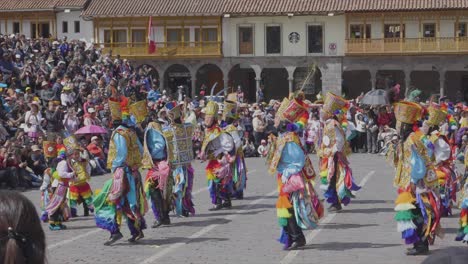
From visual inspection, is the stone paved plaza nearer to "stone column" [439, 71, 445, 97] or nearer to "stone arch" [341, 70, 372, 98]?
"stone column" [439, 71, 445, 97]

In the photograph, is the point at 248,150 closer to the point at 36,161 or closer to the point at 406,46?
the point at 36,161

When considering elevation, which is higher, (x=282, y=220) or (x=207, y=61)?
(x=207, y=61)

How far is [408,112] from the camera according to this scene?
11.3 metres

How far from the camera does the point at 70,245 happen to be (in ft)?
39.4

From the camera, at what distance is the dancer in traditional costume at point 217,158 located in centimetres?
1567

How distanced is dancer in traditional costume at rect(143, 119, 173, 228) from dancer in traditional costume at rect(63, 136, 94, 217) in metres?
1.31

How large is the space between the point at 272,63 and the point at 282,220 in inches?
1654

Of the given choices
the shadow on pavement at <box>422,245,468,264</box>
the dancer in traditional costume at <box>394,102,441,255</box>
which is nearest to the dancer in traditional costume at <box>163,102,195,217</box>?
the dancer in traditional costume at <box>394,102,441,255</box>

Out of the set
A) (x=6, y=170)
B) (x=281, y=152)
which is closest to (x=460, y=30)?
(x=6, y=170)

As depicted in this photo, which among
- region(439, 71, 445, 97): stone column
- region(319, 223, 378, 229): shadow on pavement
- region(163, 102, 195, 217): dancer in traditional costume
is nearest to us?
region(319, 223, 378, 229): shadow on pavement

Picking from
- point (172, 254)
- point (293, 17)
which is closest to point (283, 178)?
point (172, 254)

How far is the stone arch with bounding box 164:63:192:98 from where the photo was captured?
54.9 m

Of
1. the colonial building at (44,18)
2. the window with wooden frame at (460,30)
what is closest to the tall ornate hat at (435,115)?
the window with wooden frame at (460,30)

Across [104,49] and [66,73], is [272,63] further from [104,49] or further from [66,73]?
[66,73]
